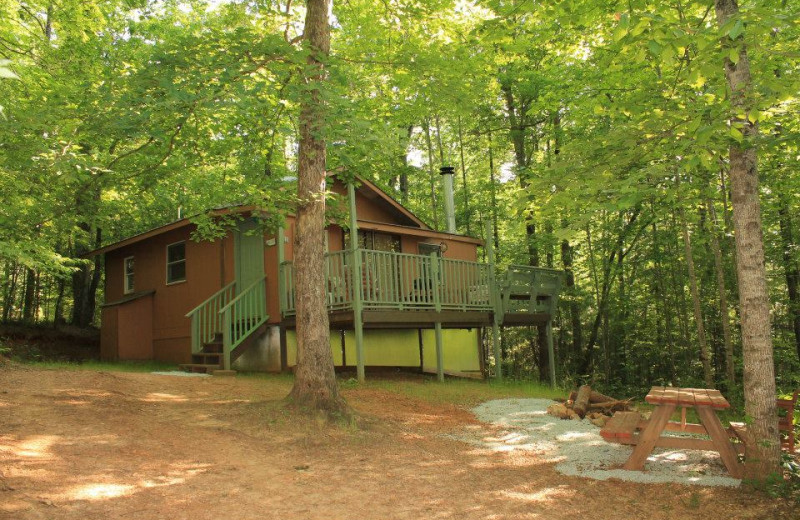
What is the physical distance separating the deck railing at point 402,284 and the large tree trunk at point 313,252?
3327 mm

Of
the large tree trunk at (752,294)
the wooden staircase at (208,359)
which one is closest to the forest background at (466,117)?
the large tree trunk at (752,294)

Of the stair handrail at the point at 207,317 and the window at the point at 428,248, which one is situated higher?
the window at the point at 428,248

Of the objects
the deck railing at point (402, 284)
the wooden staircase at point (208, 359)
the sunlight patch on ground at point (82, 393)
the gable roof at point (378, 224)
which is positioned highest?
the gable roof at point (378, 224)

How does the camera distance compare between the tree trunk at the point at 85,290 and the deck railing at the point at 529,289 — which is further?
the tree trunk at the point at 85,290

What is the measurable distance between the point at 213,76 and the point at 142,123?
1.03 metres

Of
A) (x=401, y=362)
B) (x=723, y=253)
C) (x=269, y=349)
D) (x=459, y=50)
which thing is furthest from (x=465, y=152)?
(x=459, y=50)

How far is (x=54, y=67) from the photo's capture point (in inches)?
496

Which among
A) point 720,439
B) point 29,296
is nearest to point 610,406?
point 720,439

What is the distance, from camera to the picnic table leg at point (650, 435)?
5.52m

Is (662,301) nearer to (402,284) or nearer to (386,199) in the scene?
(386,199)

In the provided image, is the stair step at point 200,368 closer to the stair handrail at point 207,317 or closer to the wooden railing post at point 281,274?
the stair handrail at point 207,317

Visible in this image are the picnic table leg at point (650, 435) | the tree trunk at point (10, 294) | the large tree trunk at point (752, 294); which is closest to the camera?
the large tree trunk at point (752, 294)

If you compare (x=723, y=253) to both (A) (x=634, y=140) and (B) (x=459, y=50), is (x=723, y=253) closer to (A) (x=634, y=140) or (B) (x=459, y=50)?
(B) (x=459, y=50)

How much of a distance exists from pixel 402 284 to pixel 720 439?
25.5 ft
